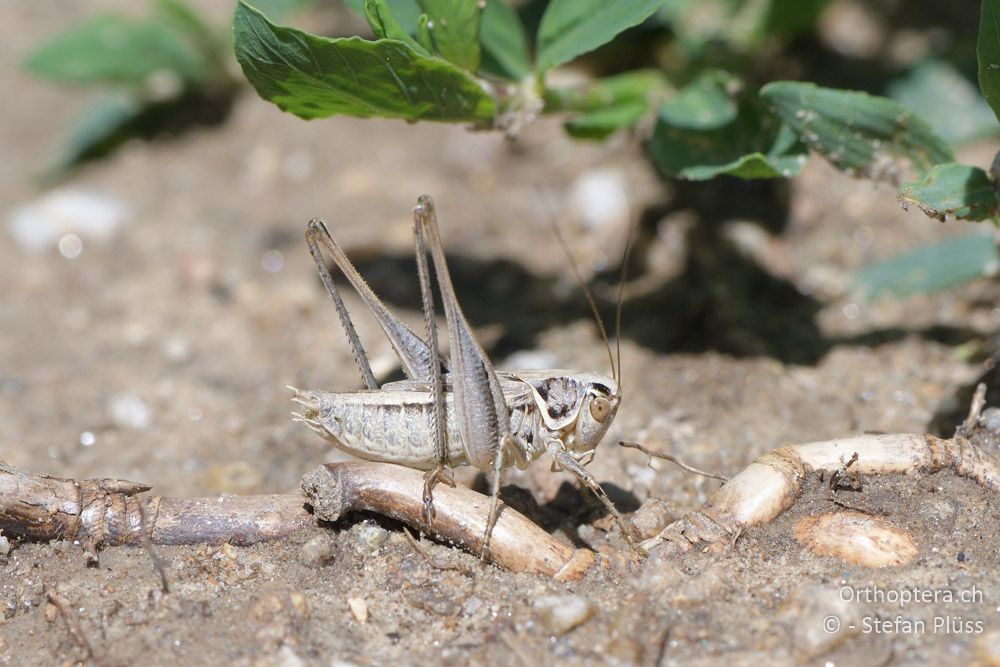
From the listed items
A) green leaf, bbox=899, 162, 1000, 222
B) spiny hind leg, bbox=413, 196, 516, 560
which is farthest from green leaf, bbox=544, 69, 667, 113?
green leaf, bbox=899, 162, 1000, 222

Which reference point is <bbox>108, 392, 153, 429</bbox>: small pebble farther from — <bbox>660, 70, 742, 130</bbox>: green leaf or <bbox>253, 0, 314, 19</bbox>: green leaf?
<bbox>660, 70, 742, 130</bbox>: green leaf

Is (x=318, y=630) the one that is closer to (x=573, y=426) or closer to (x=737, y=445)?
(x=573, y=426)

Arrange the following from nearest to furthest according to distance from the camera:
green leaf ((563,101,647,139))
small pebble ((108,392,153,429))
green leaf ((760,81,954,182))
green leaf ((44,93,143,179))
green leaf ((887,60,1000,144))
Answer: green leaf ((760,81,954,182)) → green leaf ((563,101,647,139)) → small pebble ((108,392,153,429)) → green leaf ((887,60,1000,144)) → green leaf ((44,93,143,179))

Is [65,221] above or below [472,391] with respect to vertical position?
above

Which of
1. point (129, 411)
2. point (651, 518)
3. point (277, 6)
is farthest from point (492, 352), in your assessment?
point (277, 6)

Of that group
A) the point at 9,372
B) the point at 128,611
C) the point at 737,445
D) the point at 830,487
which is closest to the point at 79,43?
the point at 9,372

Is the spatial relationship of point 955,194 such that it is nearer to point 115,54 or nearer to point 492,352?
point 492,352

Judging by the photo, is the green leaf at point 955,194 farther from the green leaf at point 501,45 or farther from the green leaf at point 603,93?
the green leaf at point 501,45
